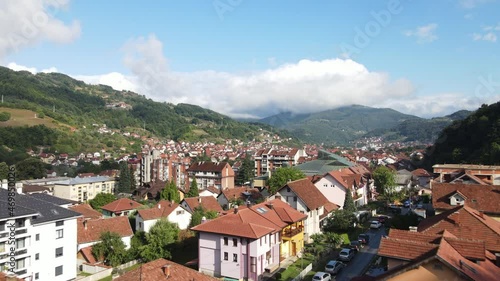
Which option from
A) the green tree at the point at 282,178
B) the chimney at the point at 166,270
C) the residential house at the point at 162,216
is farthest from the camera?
the green tree at the point at 282,178

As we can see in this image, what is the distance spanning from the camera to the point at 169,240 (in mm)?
29297

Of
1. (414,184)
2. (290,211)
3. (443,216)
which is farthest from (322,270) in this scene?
(414,184)

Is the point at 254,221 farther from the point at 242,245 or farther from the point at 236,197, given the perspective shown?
the point at 236,197

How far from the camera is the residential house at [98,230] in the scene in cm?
3083

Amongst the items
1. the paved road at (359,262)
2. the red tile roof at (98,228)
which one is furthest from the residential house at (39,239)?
the paved road at (359,262)

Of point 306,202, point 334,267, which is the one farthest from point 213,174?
point 334,267

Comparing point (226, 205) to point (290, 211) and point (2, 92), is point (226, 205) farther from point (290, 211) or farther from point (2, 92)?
point (2, 92)

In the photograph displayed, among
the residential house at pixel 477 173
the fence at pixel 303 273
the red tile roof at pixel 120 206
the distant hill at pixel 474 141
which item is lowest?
the fence at pixel 303 273

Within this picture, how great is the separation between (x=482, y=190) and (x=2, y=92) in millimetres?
183452

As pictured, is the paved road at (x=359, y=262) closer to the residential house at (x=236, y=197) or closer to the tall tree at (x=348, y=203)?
the tall tree at (x=348, y=203)

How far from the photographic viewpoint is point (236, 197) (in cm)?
4841

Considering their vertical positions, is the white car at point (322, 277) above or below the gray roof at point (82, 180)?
below

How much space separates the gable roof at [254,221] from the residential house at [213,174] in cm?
4204

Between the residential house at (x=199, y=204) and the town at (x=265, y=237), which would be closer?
the town at (x=265, y=237)
